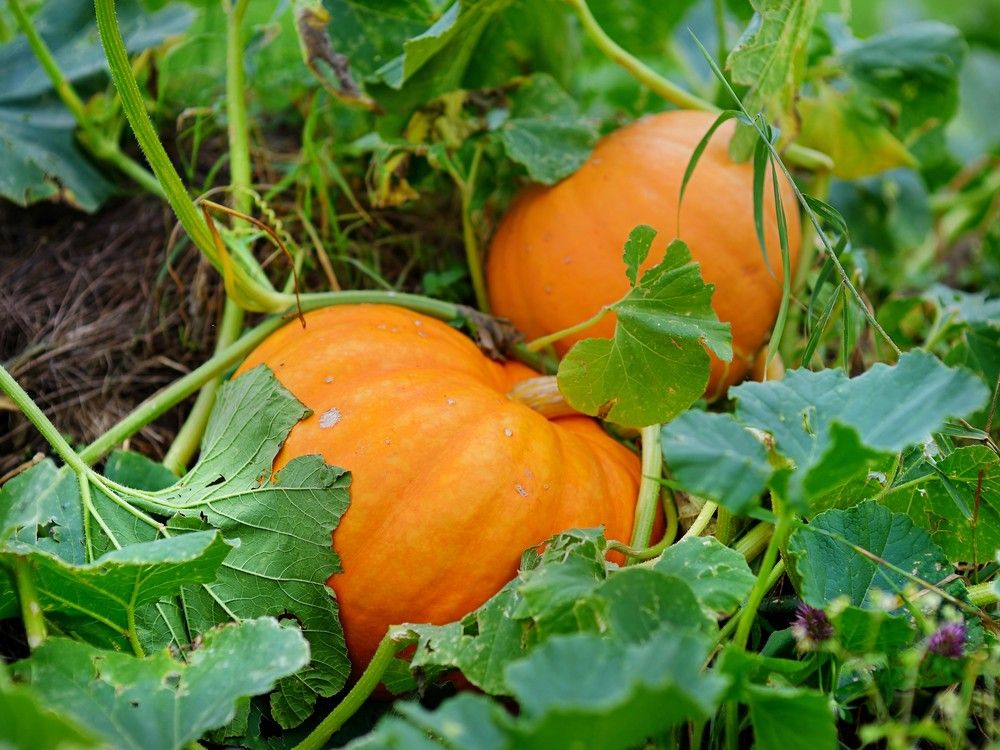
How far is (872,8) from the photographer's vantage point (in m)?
3.62

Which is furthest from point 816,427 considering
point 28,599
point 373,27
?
point 373,27

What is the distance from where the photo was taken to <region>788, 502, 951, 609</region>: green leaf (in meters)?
0.97

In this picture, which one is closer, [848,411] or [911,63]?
[848,411]

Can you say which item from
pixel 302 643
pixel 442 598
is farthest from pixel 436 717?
pixel 442 598

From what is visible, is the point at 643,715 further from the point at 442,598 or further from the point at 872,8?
the point at 872,8

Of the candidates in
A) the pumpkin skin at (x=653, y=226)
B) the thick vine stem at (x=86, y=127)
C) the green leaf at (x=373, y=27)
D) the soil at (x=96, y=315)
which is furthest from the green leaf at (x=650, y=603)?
the thick vine stem at (x=86, y=127)

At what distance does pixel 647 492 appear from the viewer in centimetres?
122

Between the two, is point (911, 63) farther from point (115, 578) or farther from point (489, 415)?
point (115, 578)

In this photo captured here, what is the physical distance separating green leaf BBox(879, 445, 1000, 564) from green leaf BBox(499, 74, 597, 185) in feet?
2.24

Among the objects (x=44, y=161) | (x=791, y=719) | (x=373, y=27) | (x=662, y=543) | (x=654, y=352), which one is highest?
(x=373, y=27)

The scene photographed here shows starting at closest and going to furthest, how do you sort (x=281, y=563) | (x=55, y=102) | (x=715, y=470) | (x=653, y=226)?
(x=715, y=470)
(x=281, y=563)
(x=653, y=226)
(x=55, y=102)

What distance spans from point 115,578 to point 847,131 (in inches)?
57.6

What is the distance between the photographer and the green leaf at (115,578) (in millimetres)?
877

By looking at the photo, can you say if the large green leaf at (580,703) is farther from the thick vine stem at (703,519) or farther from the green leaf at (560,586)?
the thick vine stem at (703,519)
